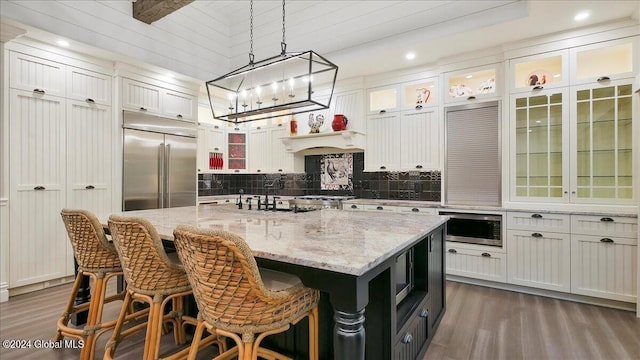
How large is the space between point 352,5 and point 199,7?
2395mm

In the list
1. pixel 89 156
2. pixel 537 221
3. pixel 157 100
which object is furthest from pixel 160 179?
pixel 537 221

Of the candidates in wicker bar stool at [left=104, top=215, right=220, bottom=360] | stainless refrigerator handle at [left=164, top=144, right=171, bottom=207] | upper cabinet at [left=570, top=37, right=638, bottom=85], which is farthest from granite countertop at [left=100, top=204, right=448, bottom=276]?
upper cabinet at [left=570, top=37, right=638, bottom=85]

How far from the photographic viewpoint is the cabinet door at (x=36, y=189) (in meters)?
3.24

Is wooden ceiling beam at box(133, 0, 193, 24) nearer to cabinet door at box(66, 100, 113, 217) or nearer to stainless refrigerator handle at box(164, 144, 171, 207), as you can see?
cabinet door at box(66, 100, 113, 217)

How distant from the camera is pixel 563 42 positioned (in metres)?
3.25

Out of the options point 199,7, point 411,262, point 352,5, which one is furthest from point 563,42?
point 199,7

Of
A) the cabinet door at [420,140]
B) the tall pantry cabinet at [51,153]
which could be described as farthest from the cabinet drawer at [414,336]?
the tall pantry cabinet at [51,153]

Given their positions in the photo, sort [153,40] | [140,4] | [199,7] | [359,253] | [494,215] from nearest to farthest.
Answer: [359,253] → [494,215] → [140,4] → [153,40] → [199,7]

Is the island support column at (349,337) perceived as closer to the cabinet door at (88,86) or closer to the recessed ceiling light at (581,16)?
the recessed ceiling light at (581,16)

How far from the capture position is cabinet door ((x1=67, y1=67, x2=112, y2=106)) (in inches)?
144

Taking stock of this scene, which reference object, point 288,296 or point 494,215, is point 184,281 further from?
point 494,215

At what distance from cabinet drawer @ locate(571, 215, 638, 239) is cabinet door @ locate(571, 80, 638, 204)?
0.71ft

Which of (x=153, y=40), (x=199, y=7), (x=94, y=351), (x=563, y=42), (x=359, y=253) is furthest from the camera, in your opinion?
(x=199, y=7)

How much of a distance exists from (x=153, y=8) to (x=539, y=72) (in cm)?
463
